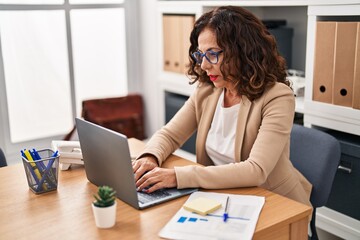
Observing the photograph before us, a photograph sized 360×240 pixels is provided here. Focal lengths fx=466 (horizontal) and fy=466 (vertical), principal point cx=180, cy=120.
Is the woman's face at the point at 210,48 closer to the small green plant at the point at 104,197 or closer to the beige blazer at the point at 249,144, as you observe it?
the beige blazer at the point at 249,144

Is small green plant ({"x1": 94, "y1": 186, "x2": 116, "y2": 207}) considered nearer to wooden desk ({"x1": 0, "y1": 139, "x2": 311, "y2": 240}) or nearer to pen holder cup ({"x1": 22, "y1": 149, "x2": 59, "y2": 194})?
wooden desk ({"x1": 0, "y1": 139, "x2": 311, "y2": 240})

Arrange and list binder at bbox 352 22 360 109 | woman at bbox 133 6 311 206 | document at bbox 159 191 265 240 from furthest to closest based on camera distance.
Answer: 1. binder at bbox 352 22 360 109
2. woman at bbox 133 6 311 206
3. document at bbox 159 191 265 240

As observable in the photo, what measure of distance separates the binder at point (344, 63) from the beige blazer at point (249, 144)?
407mm

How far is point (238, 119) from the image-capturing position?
1710 mm

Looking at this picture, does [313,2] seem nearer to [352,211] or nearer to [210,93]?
[210,93]

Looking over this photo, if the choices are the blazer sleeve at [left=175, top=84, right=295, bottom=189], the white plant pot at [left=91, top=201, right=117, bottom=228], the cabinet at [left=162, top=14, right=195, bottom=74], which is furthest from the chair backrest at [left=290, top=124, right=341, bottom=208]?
the cabinet at [left=162, top=14, right=195, bottom=74]

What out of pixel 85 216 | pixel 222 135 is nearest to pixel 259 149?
pixel 222 135

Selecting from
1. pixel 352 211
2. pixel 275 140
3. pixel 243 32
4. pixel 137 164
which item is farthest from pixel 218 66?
pixel 352 211

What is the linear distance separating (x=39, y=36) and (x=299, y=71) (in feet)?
5.34

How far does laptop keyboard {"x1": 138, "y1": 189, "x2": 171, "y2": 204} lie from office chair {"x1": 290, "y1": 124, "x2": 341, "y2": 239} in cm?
62

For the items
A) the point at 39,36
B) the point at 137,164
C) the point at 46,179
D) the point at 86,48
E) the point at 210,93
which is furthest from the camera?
the point at 86,48

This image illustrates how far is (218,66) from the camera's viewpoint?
1695 millimetres

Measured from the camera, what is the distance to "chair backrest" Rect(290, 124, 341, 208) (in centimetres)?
170

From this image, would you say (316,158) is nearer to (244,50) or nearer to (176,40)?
(244,50)
